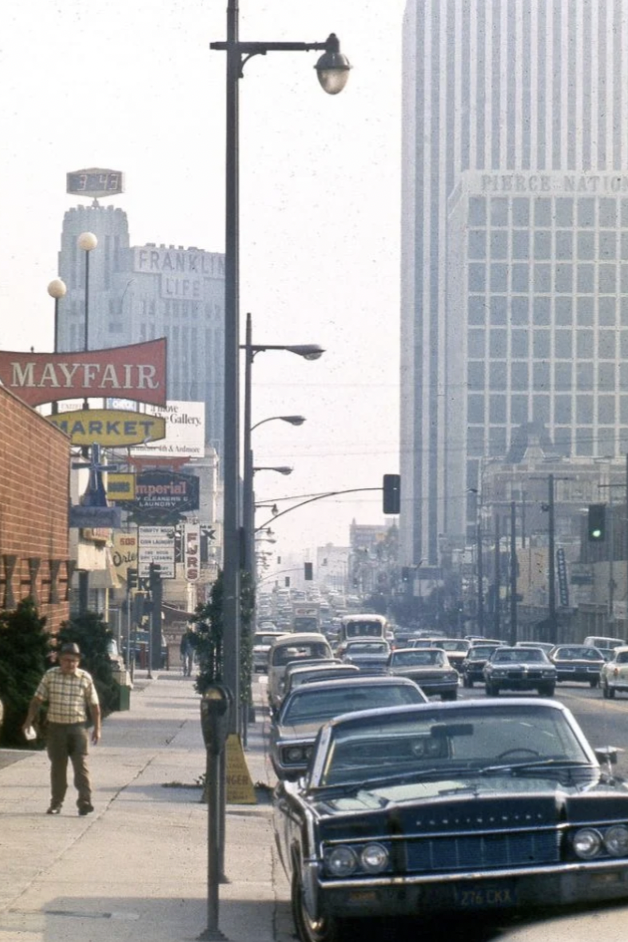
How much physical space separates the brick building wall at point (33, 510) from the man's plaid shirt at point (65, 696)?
9.60 m

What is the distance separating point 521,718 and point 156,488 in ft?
201

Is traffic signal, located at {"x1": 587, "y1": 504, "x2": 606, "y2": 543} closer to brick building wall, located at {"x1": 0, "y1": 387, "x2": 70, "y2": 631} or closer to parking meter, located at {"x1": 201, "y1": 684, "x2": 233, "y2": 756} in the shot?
brick building wall, located at {"x1": 0, "y1": 387, "x2": 70, "y2": 631}

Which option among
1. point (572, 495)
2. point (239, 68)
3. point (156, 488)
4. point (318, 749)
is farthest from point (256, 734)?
point (572, 495)

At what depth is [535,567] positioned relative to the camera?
12419 cm

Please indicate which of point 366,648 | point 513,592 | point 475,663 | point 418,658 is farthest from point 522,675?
point 513,592

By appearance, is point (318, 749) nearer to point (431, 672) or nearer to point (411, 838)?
point (411, 838)

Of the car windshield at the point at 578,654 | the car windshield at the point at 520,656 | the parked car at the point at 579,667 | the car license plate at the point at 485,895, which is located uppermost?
the car license plate at the point at 485,895

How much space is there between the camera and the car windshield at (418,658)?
4155 centimetres

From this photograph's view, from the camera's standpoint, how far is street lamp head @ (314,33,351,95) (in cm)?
1814

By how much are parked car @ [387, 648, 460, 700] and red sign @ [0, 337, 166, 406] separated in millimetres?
8860

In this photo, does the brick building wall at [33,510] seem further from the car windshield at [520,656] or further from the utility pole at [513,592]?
the utility pole at [513,592]

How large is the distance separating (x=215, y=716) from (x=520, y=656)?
120ft

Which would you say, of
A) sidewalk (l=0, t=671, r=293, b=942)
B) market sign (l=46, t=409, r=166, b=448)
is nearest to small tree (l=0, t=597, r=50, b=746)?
sidewalk (l=0, t=671, r=293, b=942)

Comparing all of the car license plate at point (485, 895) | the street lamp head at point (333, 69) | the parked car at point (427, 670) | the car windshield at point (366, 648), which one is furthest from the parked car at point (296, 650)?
the car license plate at point (485, 895)
